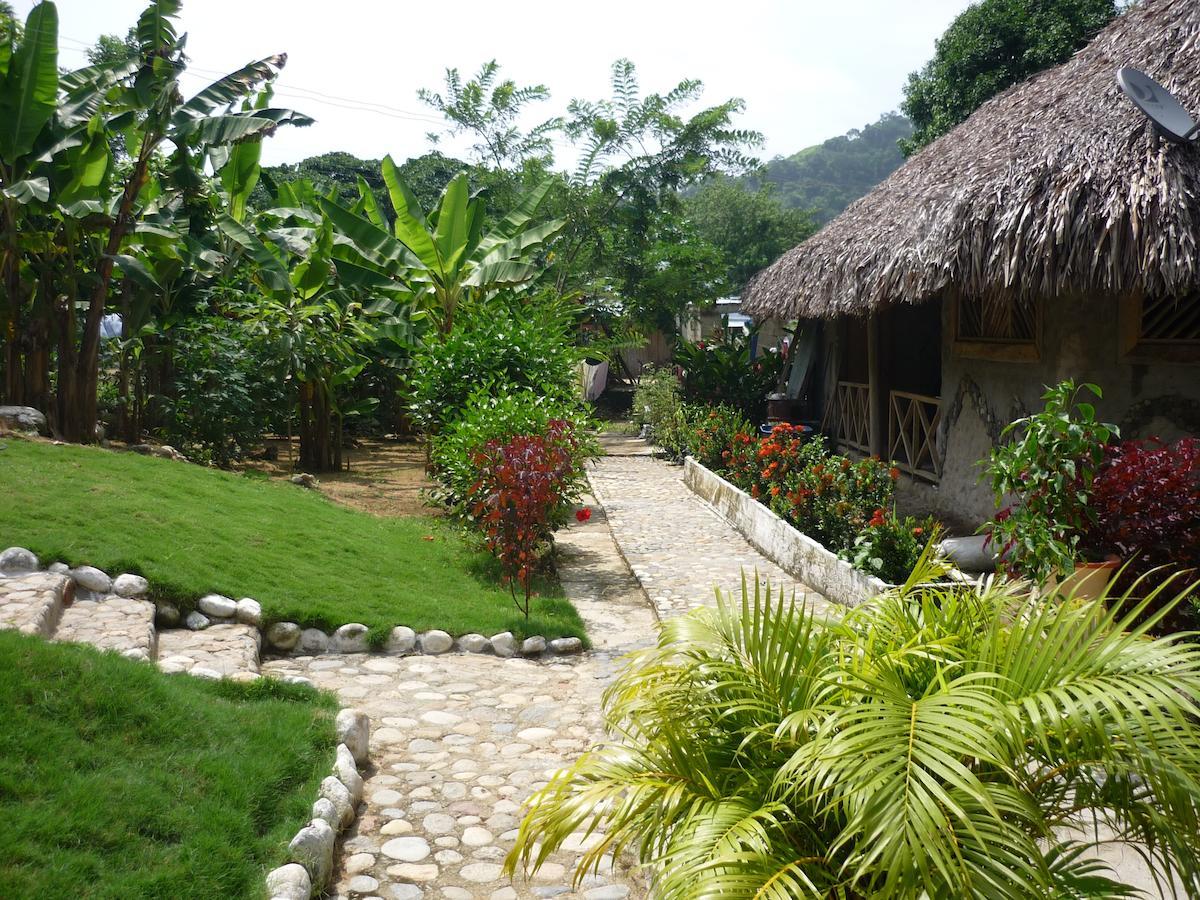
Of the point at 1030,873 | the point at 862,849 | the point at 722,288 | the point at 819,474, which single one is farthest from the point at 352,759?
the point at 722,288

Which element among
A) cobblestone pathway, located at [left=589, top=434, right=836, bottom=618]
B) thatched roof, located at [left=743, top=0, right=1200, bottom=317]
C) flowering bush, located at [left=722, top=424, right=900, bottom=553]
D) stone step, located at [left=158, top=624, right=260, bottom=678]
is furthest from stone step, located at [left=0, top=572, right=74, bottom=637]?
thatched roof, located at [left=743, top=0, right=1200, bottom=317]

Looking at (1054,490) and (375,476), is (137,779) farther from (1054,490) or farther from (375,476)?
(375,476)

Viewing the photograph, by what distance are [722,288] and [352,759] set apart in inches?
781

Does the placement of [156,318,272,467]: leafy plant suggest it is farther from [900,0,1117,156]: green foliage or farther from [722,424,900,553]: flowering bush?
[900,0,1117,156]: green foliage

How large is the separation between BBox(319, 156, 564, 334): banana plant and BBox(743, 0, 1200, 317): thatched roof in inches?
208

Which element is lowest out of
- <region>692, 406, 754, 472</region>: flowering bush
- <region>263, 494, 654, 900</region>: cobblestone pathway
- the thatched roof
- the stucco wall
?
<region>263, 494, 654, 900</region>: cobblestone pathway

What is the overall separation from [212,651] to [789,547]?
4872 millimetres

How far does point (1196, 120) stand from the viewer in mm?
6418

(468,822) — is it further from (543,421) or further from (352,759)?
(543,421)

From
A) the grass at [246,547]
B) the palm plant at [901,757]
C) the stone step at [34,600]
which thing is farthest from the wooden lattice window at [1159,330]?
the stone step at [34,600]

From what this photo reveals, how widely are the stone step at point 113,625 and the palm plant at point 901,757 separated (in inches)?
116

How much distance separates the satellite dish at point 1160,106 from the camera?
6.12 meters

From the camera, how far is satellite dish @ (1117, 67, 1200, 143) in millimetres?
6125

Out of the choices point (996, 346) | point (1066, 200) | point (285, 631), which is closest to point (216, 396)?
point (285, 631)
